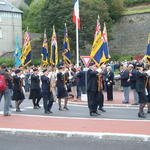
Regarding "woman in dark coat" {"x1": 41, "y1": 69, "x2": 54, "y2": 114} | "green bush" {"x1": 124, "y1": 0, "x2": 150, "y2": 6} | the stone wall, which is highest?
"green bush" {"x1": 124, "y1": 0, "x2": 150, "y2": 6}

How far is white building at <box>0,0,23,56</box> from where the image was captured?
63.0 m

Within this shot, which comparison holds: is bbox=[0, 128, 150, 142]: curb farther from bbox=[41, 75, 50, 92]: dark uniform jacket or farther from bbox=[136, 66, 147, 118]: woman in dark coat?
bbox=[41, 75, 50, 92]: dark uniform jacket

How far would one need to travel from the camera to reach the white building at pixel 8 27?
63.0 metres

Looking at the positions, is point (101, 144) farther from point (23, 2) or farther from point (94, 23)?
point (23, 2)

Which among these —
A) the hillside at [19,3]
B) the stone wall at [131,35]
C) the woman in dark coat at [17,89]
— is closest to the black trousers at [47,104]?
the woman in dark coat at [17,89]

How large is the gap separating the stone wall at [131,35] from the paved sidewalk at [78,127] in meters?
45.0

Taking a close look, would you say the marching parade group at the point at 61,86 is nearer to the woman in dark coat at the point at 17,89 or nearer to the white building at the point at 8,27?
the woman in dark coat at the point at 17,89

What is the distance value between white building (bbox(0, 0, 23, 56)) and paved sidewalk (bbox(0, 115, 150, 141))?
2043 inches

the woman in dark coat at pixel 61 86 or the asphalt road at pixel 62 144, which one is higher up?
the woman in dark coat at pixel 61 86

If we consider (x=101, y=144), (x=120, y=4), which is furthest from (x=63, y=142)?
(x=120, y=4)

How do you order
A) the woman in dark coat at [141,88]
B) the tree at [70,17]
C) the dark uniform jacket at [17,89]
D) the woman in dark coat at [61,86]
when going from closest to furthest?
the woman in dark coat at [141,88] < the dark uniform jacket at [17,89] < the woman in dark coat at [61,86] < the tree at [70,17]

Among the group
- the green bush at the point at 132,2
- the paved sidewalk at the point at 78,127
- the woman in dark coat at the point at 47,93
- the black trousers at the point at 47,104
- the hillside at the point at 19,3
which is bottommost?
the paved sidewalk at the point at 78,127

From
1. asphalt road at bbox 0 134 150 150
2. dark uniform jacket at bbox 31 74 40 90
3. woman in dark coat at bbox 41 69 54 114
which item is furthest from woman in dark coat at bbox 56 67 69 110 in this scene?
asphalt road at bbox 0 134 150 150

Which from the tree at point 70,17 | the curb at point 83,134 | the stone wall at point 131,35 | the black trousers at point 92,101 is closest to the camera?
the curb at point 83,134
